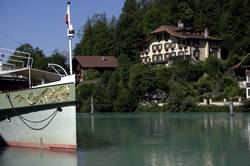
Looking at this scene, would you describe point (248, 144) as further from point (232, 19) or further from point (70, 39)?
point (232, 19)

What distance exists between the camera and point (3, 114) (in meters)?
25.5

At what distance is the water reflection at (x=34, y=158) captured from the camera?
20688mm

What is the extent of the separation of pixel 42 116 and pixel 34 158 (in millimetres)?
2686

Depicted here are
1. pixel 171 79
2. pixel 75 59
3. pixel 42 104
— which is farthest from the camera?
pixel 75 59

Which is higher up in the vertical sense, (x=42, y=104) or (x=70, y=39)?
(x=70, y=39)

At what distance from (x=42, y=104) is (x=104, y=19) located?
109 m

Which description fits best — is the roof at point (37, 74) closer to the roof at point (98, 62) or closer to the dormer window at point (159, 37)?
the dormer window at point (159, 37)

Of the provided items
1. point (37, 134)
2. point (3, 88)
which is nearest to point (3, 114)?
point (37, 134)

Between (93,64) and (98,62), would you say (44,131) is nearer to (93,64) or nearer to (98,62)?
(93,64)

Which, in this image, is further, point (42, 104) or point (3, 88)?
point (3, 88)

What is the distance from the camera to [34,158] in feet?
72.3

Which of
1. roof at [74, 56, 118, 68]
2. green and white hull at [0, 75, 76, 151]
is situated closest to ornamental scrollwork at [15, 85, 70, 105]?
green and white hull at [0, 75, 76, 151]

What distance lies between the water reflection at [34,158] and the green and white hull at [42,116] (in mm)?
637

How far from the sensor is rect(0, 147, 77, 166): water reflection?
2069 cm
